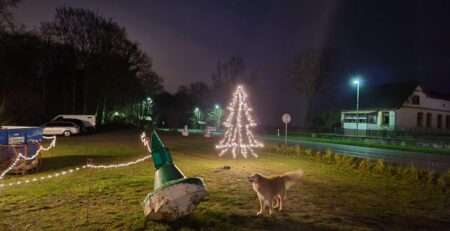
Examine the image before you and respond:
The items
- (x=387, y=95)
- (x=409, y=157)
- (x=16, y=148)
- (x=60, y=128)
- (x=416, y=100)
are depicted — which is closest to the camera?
(x=16, y=148)

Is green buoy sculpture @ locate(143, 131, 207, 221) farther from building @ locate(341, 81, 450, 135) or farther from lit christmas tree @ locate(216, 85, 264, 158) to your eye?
building @ locate(341, 81, 450, 135)

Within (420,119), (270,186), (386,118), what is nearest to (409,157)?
(270,186)

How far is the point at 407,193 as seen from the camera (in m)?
10.1

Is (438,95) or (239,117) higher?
(438,95)

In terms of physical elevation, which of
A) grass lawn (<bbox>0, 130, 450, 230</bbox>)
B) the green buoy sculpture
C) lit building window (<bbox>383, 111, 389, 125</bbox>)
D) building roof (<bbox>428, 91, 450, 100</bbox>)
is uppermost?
building roof (<bbox>428, 91, 450, 100</bbox>)

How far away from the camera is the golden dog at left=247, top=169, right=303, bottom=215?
7.16 metres

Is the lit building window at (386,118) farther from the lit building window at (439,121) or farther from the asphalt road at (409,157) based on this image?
the asphalt road at (409,157)

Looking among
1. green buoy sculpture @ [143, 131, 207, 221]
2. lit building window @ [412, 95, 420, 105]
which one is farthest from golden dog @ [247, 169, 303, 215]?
lit building window @ [412, 95, 420, 105]

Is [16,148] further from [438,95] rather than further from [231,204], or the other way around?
[438,95]

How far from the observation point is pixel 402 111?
42250 millimetres

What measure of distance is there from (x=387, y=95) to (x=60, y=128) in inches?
1528

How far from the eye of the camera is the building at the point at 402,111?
4231 cm

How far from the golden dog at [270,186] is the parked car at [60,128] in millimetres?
29946

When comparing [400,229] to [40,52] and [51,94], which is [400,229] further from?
[51,94]
